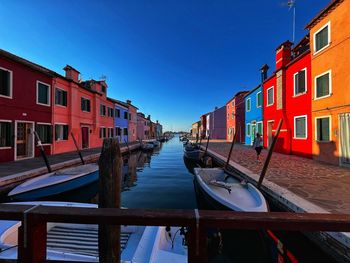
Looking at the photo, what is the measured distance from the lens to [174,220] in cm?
173

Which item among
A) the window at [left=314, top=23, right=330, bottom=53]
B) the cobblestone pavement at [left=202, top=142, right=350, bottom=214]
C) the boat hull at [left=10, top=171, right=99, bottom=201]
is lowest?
the boat hull at [left=10, top=171, right=99, bottom=201]

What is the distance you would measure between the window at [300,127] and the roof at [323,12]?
19.2 feet

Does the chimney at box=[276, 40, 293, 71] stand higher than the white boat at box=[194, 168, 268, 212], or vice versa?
the chimney at box=[276, 40, 293, 71]

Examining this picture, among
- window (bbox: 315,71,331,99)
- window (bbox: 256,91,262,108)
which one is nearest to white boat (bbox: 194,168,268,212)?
window (bbox: 315,71,331,99)

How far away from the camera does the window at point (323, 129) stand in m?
12.5

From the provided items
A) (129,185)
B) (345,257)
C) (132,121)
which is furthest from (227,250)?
(132,121)

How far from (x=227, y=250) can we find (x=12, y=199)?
7469mm

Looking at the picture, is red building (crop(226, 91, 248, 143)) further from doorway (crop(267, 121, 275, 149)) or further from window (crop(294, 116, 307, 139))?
window (crop(294, 116, 307, 139))

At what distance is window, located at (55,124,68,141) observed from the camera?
1891cm

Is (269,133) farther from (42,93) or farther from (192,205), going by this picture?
(42,93)

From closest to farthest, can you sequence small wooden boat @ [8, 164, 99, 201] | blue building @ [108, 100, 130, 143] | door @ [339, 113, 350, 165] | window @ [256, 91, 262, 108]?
small wooden boat @ [8, 164, 99, 201] < door @ [339, 113, 350, 165] < window @ [256, 91, 262, 108] < blue building @ [108, 100, 130, 143]

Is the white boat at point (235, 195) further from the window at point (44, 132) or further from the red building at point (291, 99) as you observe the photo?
the window at point (44, 132)


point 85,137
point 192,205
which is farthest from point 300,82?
point 85,137

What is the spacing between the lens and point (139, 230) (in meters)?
4.44
